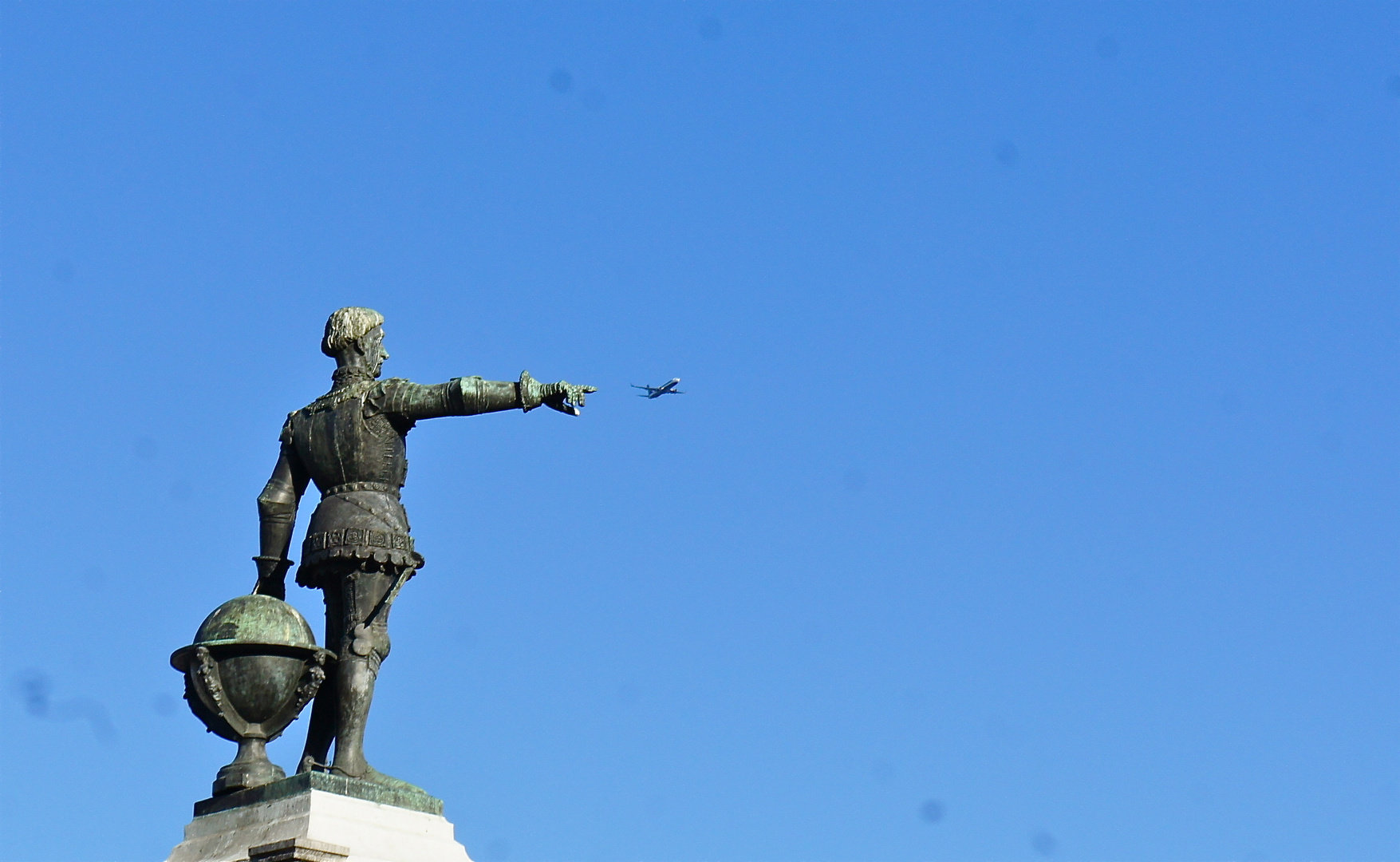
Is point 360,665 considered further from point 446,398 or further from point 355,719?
point 446,398

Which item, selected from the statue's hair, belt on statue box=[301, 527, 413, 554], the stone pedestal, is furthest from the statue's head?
the stone pedestal

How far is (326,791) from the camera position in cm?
1568

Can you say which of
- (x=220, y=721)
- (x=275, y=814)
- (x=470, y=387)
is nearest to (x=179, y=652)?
(x=220, y=721)

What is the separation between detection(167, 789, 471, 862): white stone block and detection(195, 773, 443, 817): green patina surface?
0.04 m

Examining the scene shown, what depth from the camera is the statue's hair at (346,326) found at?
17828 millimetres

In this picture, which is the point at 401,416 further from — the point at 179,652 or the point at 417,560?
the point at 179,652

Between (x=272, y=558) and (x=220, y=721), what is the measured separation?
5.96ft

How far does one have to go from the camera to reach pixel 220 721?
16.3 meters

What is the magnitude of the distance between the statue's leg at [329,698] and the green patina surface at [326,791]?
2.01ft

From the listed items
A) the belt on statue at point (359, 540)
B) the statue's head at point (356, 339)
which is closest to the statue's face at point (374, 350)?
the statue's head at point (356, 339)

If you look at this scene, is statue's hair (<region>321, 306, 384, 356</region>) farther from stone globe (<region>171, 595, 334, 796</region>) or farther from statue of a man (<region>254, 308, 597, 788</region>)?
stone globe (<region>171, 595, 334, 796</region>)

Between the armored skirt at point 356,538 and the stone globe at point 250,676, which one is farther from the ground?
the armored skirt at point 356,538

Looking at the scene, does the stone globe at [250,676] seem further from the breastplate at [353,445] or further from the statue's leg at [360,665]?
the breastplate at [353,445]

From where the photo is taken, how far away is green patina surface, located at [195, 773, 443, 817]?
1566 centimetres
